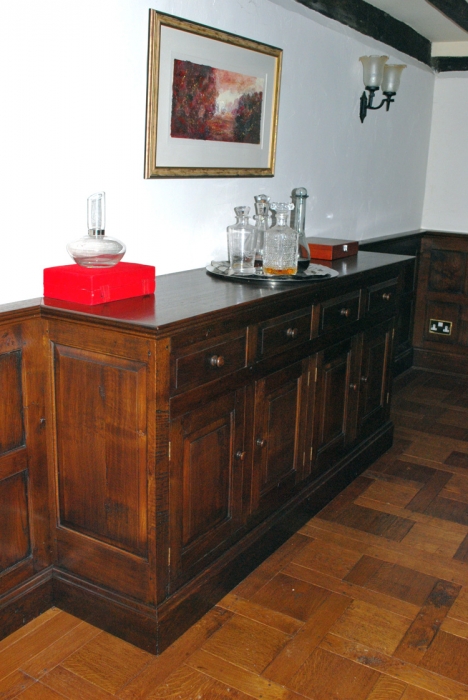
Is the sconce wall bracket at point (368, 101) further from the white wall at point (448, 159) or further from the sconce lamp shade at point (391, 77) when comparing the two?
the white wall at point (448, 159)

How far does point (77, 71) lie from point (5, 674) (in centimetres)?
172

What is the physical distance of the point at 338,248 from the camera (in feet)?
10.4

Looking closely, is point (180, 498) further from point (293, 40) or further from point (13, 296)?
point (293, 40)

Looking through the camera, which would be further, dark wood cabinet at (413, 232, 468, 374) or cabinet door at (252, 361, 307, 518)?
dark wood cabinet at (413, 232, 468, 374)

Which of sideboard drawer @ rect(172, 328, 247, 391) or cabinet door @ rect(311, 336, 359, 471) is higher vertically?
sideboard drawer @ rect(172, 328, 247, 391)

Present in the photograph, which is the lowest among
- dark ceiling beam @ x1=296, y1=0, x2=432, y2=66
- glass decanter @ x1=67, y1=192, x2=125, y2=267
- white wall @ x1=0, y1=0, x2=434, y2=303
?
glass decanter @ x1=67, y1=192, x2=125, y2=267

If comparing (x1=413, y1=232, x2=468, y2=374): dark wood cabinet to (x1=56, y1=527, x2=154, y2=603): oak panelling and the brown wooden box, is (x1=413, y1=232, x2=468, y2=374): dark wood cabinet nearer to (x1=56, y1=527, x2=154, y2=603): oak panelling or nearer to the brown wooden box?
the brown wooden box

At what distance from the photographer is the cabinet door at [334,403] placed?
2.80 m

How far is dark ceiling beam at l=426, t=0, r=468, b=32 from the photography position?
3326mm

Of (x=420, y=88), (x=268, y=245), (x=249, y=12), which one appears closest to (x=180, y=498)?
(x=268, y=245)

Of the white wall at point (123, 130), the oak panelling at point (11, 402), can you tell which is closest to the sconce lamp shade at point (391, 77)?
the white wall at point (123, 130)

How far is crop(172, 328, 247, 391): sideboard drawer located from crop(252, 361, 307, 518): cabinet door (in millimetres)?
191

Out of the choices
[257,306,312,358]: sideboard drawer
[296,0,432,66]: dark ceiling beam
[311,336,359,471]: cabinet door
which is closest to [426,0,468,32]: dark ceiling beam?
[296,0,432,66]: dark ceiling beam

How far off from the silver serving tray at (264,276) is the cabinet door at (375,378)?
1.68 feet
